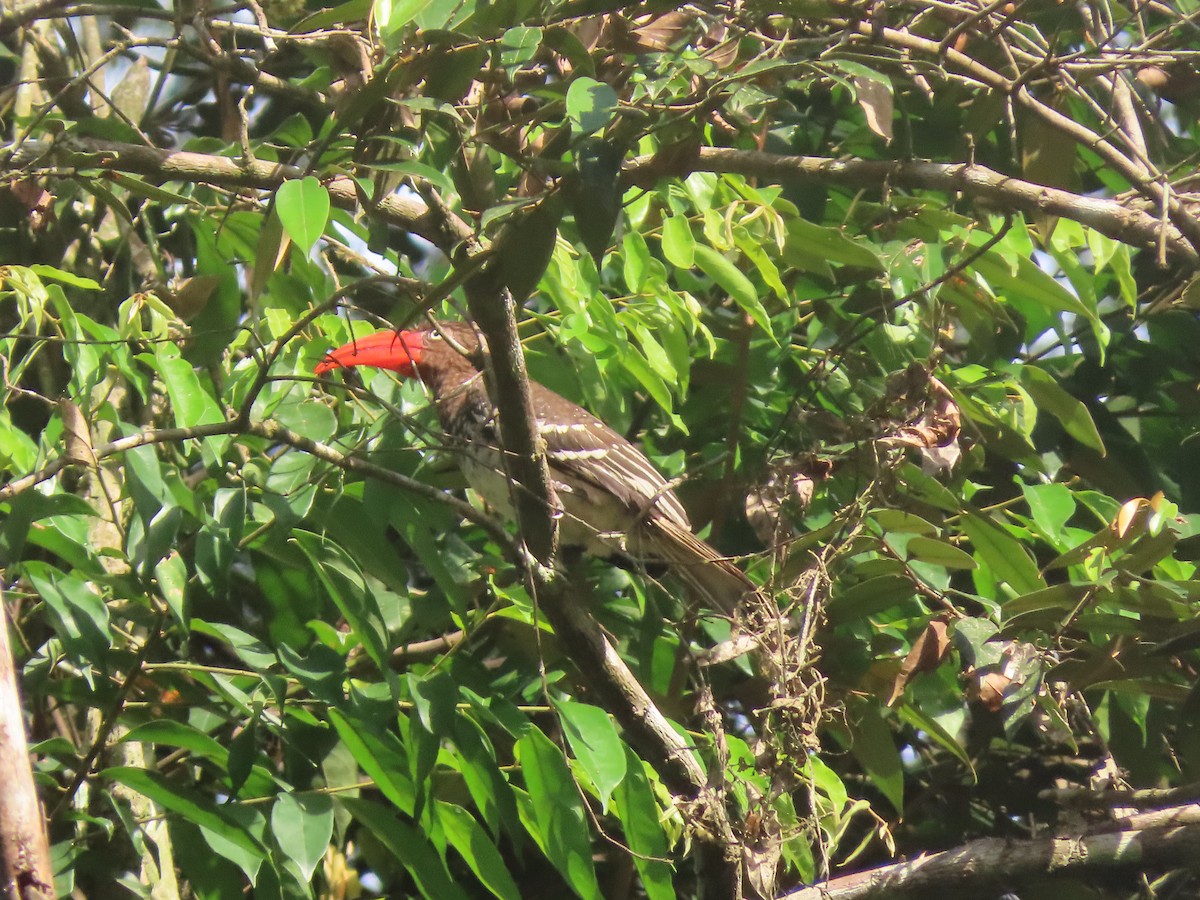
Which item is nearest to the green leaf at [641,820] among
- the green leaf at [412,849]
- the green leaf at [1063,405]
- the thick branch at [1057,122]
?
the green leaf at [412,849]

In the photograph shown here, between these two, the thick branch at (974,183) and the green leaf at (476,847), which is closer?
the thick branch at (974,183)

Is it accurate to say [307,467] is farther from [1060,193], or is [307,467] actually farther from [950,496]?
[1060,193]

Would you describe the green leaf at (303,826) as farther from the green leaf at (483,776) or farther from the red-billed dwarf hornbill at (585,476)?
the red-billed dwarf hornbill at (585,476)

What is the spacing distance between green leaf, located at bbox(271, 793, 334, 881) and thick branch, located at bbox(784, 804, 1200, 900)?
82 cm

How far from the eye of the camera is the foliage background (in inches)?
74.0

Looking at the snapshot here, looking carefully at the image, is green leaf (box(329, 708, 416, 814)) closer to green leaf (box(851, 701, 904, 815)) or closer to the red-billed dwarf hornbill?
the red-billed dwarf hornbill

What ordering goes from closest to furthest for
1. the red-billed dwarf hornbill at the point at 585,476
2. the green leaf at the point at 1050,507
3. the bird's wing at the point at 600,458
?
the green leaf at the point at 1050,507 < the red-billed dwarf hornbill at the point at 585,476 < the bird's wing at the point at 600,458

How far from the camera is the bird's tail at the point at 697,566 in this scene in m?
2.60

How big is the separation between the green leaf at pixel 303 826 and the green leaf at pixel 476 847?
0.71ft

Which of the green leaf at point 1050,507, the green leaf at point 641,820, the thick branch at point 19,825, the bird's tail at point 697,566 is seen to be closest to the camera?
the thick branch at point 19,825

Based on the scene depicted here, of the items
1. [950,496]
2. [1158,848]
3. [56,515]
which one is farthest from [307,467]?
[1158,848]

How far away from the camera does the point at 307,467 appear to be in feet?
7.72

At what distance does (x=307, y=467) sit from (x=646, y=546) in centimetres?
102

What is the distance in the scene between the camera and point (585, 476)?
3295mm
